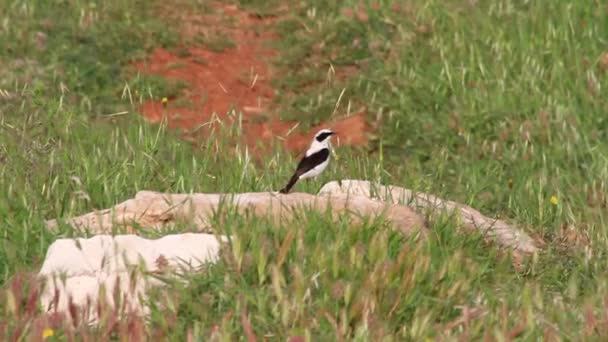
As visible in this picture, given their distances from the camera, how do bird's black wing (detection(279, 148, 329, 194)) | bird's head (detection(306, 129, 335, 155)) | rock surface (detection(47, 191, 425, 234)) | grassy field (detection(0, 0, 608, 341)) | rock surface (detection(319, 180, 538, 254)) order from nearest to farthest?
grassy field (detection(0, 0, 608, 341))
rock surface (detection(47, 191, 425, 234))
rock surface (detection(319, 180, 538, 254))
bird's black wing (detection(279, 148, 329, 194))
bird's head (detection(306, 129, 335, 155))

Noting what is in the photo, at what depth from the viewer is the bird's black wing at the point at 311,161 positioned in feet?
28.0

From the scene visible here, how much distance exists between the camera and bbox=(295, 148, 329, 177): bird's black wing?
28.0 feet

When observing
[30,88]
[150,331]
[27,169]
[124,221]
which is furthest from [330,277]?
[30,88]

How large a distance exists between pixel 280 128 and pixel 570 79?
255cm

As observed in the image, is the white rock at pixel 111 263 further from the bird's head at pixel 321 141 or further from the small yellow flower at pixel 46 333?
the bird's head at pixel 321 141

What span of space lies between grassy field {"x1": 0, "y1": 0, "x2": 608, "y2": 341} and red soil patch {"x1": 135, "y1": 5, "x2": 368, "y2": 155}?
177 mm

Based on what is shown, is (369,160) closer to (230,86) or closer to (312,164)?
(312,164)

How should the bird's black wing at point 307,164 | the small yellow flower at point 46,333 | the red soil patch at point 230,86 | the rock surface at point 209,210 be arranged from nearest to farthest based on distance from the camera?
the small yellow flower at point 46,333 < the rock surface at point 209,210 < the bird's black wing at point 307,164 < the red soil patch at point 230,86

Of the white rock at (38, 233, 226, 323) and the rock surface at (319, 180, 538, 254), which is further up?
the white rock at (38, 233, 226, 323)

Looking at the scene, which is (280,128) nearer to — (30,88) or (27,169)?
(30,88)

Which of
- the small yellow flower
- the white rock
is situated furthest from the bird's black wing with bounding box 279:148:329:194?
the small yellow flower

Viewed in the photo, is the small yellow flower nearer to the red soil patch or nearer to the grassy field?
the grassy field

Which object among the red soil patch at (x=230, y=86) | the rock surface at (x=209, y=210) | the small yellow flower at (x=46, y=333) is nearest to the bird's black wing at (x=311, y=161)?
the rock surface at (x=209, y=210)

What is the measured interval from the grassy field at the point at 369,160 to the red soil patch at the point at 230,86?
0.58 feet
